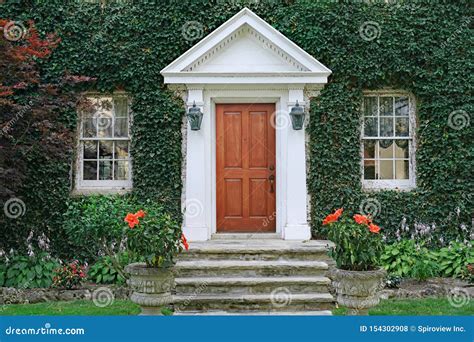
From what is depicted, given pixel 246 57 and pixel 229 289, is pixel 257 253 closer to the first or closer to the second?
pixel 229 289

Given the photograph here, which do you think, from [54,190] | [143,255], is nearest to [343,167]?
[143,255]

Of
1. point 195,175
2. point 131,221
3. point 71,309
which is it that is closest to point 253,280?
point 131,221

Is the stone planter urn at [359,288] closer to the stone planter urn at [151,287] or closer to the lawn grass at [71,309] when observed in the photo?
the stone planter urn at [151,287]

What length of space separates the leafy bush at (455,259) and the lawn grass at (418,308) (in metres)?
1.23

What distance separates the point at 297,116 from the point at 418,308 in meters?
3.70

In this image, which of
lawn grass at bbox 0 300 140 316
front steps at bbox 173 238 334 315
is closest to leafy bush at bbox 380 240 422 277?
front steps at bbox 173 238 334 315

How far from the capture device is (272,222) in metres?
9.39

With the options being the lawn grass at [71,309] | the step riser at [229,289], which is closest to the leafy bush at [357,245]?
the step riser at [229,289]

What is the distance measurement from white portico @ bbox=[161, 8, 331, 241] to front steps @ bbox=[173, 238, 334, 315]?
968mm

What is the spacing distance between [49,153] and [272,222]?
159 inches

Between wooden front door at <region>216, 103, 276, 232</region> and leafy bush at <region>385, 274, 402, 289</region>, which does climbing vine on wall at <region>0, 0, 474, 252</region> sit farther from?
leafy bush at <region>385, 274, 402, 289</region>

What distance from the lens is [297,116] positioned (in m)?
8.88

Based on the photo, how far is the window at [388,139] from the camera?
9.61 m

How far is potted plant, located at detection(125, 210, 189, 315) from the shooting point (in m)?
5.90
